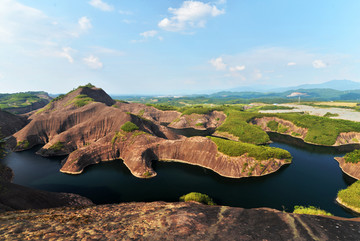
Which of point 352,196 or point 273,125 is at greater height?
point 273,125

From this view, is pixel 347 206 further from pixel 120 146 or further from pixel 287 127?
pixel 287 127

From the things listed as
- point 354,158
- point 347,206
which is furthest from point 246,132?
point 347,206

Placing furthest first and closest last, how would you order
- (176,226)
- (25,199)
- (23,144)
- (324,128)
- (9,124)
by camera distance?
1. (9,124)
2. (324,128)
3. (23,144)
4. (25,199)
5. (176,226)

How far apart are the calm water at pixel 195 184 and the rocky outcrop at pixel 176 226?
1579 cm

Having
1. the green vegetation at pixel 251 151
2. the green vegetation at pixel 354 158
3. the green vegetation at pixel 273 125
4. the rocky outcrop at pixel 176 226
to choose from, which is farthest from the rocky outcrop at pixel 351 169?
the green vegetation at pixel 273 125

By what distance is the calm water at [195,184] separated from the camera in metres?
38.8

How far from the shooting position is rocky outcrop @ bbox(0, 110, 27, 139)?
3615 inches

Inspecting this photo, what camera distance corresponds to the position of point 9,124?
318 feet

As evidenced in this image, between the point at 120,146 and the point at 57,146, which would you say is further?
the point at 57,146

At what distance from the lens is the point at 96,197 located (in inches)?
1559

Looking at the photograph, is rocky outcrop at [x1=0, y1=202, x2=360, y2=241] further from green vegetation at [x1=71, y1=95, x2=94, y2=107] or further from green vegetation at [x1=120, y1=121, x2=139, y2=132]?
green vegetation at [x1=71, y1=95, x2=94, y2=107]

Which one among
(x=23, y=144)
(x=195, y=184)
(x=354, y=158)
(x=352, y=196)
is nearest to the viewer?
(x=352, y=196)

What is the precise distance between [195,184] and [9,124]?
125m

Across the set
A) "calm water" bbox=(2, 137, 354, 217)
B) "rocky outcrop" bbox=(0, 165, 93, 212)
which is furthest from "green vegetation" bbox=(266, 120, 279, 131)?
"rocky outcrop" bbox=(0, 165, 93, 212)
